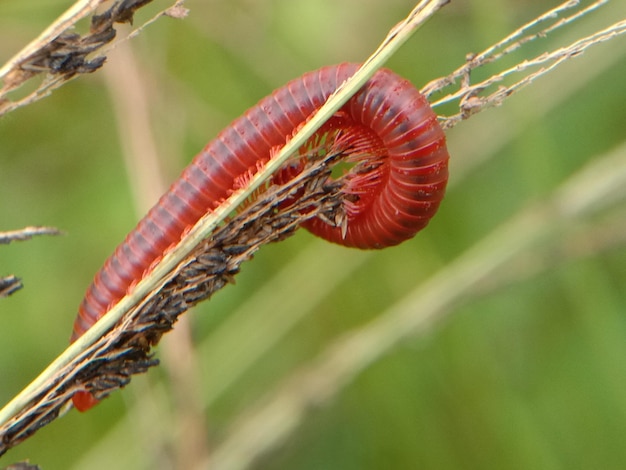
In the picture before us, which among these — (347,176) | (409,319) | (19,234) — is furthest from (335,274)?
(19,234)

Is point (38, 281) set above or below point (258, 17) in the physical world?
below

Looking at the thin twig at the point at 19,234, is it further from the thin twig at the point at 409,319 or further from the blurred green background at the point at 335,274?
the thin twig at the point at 409,319

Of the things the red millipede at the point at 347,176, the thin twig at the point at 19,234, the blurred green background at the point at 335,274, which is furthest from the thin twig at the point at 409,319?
the thin twig at the point at 19,234

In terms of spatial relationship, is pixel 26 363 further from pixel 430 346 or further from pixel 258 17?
pixel 258 17

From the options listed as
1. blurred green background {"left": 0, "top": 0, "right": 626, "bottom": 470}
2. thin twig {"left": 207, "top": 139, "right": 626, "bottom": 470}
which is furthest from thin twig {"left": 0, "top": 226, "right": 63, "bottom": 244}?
thin twig {"left": 207, "top": 139, "right": 626, "bottom": 470}

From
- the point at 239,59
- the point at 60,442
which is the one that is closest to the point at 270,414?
the point at 60,442

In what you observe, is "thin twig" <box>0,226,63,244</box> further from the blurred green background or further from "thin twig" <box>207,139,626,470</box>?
"thin twig" <box>207,139,626,470</box>
